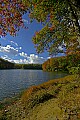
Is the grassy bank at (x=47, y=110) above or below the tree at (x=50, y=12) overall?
below

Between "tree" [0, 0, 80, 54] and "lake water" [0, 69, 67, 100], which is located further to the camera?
"lake water" [0, 69, 67, 100]

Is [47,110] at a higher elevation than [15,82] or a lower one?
lower

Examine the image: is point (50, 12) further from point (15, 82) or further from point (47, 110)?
point (15, 82)

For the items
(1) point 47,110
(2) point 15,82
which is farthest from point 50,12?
(2) point 15,82

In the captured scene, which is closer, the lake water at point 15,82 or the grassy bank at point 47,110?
the grassy bank at point 47,110

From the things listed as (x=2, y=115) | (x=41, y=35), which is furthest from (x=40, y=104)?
(x=41, y=35)

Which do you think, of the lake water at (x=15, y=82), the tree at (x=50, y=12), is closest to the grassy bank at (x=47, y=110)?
the tree at (x=50, y=12)

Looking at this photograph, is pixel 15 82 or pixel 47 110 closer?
pixel 47 110

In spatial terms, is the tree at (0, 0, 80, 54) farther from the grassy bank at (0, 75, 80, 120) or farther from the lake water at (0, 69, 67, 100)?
the lake water at (0, 69, 67, 100)

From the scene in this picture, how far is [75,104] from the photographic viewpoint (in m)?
13.5

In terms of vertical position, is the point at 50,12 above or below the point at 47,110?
above

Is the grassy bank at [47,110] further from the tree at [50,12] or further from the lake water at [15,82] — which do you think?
the lake water at [15,82]

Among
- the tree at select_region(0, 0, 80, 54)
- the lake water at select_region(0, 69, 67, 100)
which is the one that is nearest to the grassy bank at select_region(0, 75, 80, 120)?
the tree at select_region(0, 0, 80, 54)

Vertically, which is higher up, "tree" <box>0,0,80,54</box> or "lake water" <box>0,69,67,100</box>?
"tree" <box>0,0,80,54</box>
